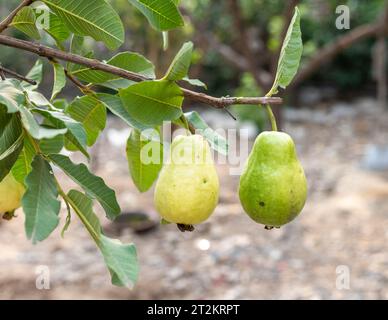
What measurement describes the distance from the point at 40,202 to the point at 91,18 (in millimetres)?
277

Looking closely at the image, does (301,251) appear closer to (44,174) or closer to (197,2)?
(44,174)

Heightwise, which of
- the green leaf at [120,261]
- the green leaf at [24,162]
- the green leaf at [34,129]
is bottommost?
the green leaf at [120,261]

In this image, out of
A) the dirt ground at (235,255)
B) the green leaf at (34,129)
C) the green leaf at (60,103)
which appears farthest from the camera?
the dirt ground at (235,255)

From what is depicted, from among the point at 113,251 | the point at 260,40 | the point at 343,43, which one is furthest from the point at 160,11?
the point at 260,40

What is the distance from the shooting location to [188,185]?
703 millimetres

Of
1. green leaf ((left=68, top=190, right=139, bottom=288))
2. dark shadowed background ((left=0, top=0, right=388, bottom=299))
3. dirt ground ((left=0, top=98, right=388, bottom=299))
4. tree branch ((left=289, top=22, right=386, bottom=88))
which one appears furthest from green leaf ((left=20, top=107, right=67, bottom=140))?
tree branch ((left=289, top=22, right=386, bottom=88))

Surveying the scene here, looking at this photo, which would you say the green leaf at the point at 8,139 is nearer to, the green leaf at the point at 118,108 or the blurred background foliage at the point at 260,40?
the green leaf at the point at 118,108

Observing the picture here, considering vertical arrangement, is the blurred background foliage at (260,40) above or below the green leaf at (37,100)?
above

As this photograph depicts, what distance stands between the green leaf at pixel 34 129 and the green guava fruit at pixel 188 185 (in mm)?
186

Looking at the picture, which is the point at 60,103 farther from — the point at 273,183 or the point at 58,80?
the point at 273,183

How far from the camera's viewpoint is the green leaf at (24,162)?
27.3 inches

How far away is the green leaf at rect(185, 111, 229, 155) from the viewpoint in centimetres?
73

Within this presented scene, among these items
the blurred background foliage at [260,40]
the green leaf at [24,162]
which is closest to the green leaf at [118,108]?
the green leaf at [24,162]

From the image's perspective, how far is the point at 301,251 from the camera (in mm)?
3479
